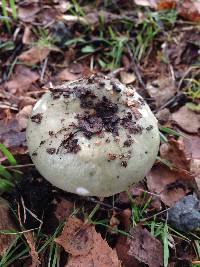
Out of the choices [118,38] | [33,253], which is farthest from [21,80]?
[33,253]

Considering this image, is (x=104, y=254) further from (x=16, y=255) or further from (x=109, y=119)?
(x=109, y=119)

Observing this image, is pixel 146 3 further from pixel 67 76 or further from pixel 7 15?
pixel 7 15

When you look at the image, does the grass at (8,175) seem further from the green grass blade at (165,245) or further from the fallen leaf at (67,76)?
the fallen leaf at (67,76)

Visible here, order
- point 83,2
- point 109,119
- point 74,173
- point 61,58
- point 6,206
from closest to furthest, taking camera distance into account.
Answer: point 74,173, point 109,119, point 6,206, point 61,58, point 83,2

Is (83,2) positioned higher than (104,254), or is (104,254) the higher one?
(83,2)

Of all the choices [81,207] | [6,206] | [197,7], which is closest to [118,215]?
[81,207]

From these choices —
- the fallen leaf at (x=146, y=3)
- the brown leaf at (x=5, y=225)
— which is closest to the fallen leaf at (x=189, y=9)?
the fallen leaf at (x=146, y=3)
